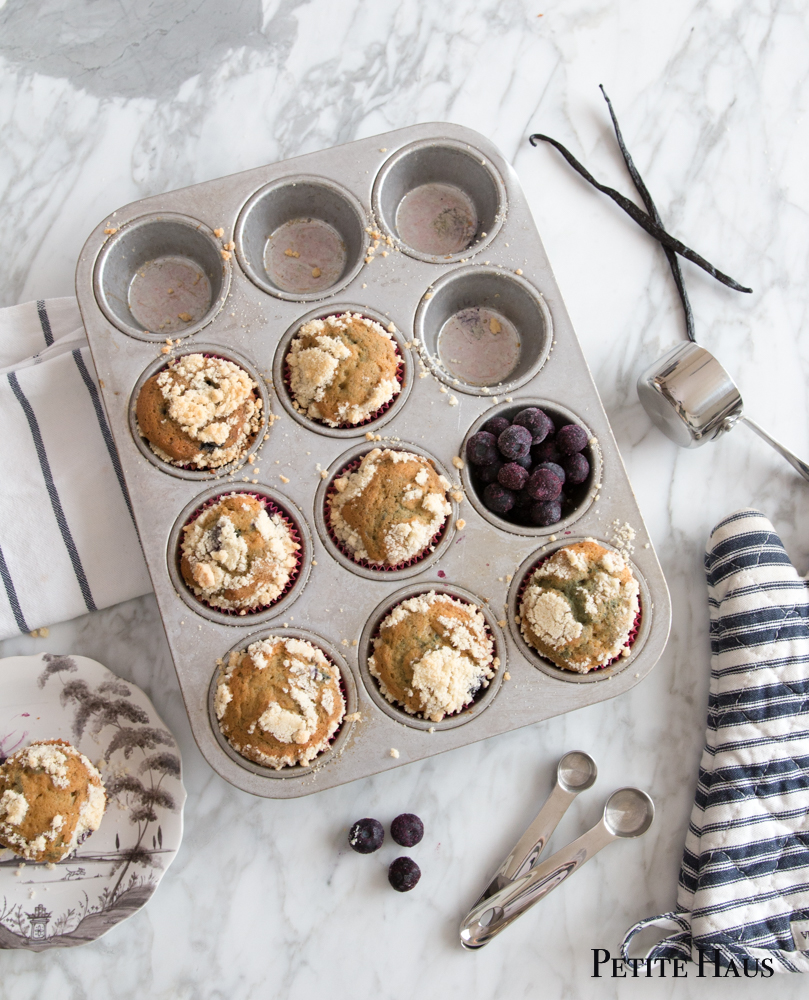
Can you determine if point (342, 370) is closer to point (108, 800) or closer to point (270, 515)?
point (270, 515)

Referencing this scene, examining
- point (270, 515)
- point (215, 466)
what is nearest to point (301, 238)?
point (215, 466)

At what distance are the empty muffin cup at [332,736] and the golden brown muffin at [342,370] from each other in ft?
2.40

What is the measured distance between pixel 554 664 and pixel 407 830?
0.83 meters

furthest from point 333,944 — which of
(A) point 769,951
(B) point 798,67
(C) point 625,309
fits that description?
(B) point 798,67

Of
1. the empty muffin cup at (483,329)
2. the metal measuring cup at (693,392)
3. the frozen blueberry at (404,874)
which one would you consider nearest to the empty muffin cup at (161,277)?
the empty muffin cup at (483,329)

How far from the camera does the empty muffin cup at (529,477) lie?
8.31ft

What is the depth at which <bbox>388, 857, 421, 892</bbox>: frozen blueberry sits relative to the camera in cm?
271

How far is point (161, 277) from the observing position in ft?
9.44

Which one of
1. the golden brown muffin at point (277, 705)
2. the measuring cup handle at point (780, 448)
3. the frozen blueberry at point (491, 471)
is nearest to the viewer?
the golden brown muffin at point (277, 705)

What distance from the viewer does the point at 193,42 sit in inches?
125

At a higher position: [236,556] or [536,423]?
[536,423]

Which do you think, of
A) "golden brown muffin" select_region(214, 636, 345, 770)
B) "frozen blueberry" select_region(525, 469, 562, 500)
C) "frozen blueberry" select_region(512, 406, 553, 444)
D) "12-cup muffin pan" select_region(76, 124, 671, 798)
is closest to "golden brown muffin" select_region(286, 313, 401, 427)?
"12-cup muffin pan" select_region(76, 124, 671, 798)

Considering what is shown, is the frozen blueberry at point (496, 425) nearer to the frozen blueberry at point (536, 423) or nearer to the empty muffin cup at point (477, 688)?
the frozen blueberry at point (536, 423)

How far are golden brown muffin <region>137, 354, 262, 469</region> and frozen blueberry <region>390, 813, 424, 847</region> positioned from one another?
1438 millimetres
